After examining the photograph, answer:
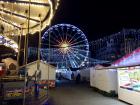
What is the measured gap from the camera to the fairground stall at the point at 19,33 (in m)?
11.0

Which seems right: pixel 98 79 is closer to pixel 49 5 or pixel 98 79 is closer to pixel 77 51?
pixel 49 5

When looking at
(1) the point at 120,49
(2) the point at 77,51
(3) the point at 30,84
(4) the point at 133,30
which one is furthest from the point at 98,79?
(1) the point at 120,49

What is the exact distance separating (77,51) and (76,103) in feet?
73.5

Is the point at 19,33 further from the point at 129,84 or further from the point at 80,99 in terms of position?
the point at 129,84

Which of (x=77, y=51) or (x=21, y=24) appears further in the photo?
(x=77, y=51)

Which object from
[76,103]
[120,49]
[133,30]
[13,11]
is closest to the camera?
[13,11]

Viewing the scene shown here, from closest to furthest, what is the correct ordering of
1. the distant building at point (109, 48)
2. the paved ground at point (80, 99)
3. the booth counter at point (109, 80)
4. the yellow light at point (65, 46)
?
the paved ground at point (80, 99)
the booth counter at point (109, 80)
the yellow light at point (65, 46)
the distant building at point (109, 48)

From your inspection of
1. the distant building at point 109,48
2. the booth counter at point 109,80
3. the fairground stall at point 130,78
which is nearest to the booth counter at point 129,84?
the fairground stall at point 130,78

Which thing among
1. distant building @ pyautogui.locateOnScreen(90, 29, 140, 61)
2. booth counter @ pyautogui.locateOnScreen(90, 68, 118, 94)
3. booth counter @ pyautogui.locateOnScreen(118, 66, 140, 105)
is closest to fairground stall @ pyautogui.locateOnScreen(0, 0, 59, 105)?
booth counter @ pyautogui.locateOnScreen(118, 66, 140, 105)

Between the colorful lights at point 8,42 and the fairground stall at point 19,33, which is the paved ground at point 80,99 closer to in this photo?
the fairground stall at point 19,33

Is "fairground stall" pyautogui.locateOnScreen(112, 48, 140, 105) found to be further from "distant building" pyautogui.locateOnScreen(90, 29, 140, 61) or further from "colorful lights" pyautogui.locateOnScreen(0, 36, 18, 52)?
"distant building" pyautogui.locateOnScreen(90, 29, 140, 61)

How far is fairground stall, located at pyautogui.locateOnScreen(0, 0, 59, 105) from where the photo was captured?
10961 mm

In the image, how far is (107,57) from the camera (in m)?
94.4

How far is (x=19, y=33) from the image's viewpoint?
58.4 feet
